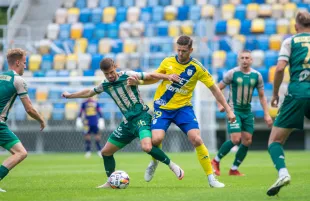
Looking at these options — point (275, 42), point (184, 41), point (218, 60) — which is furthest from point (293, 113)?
point (275, 42)

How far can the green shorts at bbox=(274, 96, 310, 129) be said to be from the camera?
887 cm

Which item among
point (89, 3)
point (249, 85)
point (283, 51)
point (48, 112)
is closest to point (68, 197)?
point (283, 51)

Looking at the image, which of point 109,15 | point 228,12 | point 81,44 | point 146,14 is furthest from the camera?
point 109,15

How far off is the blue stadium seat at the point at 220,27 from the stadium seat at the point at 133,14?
333cm

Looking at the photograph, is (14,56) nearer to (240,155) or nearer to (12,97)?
(12,97)

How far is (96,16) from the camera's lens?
3144cm

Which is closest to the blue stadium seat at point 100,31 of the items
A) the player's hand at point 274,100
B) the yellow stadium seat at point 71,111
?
the yellow stadium seat at point 71,111

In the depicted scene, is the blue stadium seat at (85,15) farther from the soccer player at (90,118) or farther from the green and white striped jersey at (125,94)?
the green and white striped jersey at (125,94)

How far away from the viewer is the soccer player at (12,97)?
10.7 m

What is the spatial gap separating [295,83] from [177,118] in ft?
9.38

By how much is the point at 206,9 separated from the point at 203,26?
2.19 metres

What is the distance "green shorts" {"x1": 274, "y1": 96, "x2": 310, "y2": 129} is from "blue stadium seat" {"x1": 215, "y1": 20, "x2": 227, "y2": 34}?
2055 centimetres

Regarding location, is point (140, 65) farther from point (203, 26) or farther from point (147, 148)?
point (147, 148)

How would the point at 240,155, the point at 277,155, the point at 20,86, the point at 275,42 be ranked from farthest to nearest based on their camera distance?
the point at 275,42 → the point at 240,155 → the point at 20,86 → the point at 277,155
